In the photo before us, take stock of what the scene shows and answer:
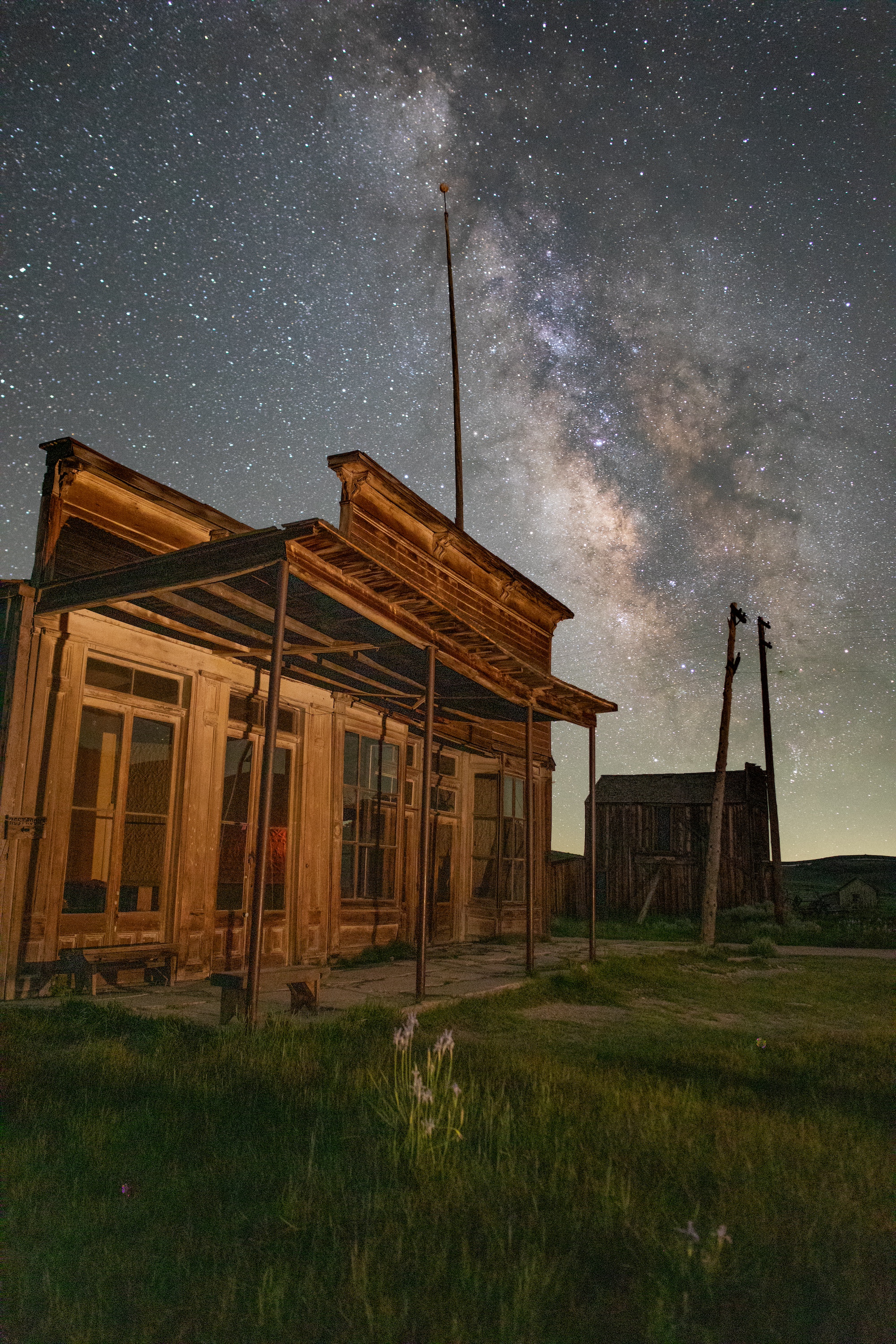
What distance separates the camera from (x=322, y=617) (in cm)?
780

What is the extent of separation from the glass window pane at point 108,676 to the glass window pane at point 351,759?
3.44 meters

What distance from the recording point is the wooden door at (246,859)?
353 inches

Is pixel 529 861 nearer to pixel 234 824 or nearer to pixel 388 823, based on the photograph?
pixel 388 823

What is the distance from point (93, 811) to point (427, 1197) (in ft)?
17.8

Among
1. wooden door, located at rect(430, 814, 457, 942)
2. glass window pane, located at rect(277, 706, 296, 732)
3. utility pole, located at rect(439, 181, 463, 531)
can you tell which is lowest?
wooden door, located at rect(430, 814, 457, 942)

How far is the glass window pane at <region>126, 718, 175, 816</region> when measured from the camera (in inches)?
320

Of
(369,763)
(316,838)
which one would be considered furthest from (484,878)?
(316,838)

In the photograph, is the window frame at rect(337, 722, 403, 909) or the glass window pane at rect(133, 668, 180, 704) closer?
the glass window pane at rect(133, 668, 180, 704)

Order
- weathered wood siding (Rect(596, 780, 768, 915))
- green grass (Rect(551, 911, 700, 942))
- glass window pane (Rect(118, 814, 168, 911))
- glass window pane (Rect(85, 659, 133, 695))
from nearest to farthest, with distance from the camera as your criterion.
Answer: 1. glass window pane (Rect(85, 659, 133, 695))
2. glass window pane (Rect(118, 814, 168, 911))
3. green grass (Rect(551, 911, 700, 942))
4. weathered wood siding (Rect(596, 780, 768, 915))

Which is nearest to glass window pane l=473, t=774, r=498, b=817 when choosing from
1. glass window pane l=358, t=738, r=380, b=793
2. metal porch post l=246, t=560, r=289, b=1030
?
glass window pane l=358, t=738, r=380, b=793

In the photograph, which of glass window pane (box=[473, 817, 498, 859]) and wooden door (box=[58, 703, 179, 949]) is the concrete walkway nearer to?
wooden door (box=[58, 703, 179, 949])

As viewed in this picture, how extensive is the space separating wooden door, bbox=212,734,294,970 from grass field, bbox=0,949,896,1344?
306 centimetres

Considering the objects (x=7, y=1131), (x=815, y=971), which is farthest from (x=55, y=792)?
(x=815, y=971)

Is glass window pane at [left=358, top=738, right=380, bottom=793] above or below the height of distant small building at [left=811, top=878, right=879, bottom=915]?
above
